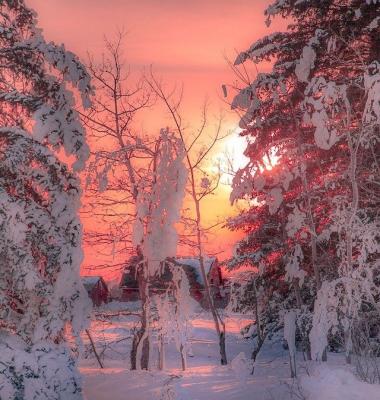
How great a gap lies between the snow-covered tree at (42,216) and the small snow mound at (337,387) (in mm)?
3699

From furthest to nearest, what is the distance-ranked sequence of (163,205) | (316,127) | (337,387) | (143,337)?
(143,337) < (316,127) < (163,205) < (337,387)

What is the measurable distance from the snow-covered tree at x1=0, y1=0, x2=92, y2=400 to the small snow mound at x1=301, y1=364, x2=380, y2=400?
370cm

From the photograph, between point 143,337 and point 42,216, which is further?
point 143,337

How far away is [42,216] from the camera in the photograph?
25.7 ft

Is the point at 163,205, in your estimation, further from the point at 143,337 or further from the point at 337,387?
the point at 143,337

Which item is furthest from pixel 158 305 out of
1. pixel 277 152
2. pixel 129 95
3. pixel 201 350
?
pixel 201 350

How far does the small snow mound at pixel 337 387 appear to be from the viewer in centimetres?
702

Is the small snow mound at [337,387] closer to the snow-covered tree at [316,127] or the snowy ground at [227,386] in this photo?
the snowy ground at [227,386]

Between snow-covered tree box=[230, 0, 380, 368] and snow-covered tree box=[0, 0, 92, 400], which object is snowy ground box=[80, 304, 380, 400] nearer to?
snow-covered tree box=[230, 0, 380, 368]

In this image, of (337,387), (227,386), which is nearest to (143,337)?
(227,386)

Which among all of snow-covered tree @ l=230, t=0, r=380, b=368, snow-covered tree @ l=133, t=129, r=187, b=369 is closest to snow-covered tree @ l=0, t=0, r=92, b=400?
snow-covered tree @ l=133, t=129, r=187, b=369

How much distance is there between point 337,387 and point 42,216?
517cm

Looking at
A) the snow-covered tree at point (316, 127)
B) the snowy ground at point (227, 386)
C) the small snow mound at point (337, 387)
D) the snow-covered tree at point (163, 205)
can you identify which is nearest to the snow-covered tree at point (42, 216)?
the snow-covered tree at point (163, 205)

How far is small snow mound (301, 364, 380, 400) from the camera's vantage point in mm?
7016
